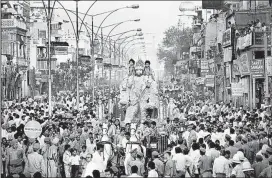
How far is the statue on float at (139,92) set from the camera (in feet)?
105

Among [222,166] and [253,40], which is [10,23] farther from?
[222,166]

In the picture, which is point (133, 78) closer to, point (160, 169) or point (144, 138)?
point (144, 138)

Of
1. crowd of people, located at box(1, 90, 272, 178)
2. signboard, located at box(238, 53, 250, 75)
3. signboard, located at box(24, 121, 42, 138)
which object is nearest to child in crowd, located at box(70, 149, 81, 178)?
crowd of people, located at box(1, 90, 272, 178)

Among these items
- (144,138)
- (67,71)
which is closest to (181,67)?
(67,71)

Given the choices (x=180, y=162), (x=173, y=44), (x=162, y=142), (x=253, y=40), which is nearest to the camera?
(x=180, y=162)

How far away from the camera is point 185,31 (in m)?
139

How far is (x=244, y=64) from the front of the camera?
5125cm

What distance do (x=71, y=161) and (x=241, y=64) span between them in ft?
112

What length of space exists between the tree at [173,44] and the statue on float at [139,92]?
98.0 metres

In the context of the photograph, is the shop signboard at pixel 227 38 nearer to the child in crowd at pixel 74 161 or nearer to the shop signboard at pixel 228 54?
the shop signboard at pixel 228 54

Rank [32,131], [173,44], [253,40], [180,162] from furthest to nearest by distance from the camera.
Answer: [173,44] < [253,40] < [32,131] < [180,162]

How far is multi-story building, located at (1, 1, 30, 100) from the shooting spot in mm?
73438

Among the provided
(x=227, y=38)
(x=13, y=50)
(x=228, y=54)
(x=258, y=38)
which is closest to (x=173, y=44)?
(x=13, y=50)

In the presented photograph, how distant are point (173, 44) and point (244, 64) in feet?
305
